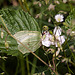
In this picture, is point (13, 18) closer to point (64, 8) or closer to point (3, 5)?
point (64, 8)

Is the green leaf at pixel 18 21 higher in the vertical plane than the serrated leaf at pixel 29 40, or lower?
higher

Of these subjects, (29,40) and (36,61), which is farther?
(36,61)

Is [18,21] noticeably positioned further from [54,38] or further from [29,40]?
[54,38]

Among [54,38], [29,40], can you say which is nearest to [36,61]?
[29,40]

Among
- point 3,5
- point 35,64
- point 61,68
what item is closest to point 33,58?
point 35,64

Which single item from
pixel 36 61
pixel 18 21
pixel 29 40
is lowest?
pixel 36 61

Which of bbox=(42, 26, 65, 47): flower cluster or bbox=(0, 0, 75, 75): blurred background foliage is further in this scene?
bbox=(0, 0, 75, 75): blurred background foliage

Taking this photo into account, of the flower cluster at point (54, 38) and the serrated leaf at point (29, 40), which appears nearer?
the flower cluster at point (54, 38)

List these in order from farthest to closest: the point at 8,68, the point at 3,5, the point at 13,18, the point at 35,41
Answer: the point at 3,5
the point at 8,68
the point at 13,18
the point at 35,41
